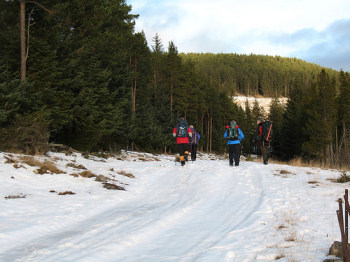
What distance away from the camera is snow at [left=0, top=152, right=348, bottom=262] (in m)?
3.80

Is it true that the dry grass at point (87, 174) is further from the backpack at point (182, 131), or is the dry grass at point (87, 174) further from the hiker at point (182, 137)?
the backpack at point (182, 131)

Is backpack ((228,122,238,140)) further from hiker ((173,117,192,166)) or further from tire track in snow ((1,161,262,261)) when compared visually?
tire track in snow ((1,161,262,261))

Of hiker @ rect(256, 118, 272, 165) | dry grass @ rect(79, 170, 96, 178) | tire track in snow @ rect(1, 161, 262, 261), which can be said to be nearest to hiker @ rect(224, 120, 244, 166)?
hiker @ rect(256, 118, 272, 165)

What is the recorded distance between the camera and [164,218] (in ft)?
17.8

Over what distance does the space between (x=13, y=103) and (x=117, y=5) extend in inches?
703

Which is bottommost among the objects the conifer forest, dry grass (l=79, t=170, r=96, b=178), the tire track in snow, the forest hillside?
the tire track in snow

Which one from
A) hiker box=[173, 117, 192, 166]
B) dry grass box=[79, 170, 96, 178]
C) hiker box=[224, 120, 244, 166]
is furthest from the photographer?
hiker box=[173, 117, 192, 166]

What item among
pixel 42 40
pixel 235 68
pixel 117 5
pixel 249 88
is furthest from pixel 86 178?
pixel 235 68

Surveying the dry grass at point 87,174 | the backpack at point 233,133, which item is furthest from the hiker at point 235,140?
the dry grass at point 87,174

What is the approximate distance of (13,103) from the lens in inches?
485

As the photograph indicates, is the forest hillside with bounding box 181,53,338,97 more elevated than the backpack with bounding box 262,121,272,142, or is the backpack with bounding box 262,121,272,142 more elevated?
the forest hillside with bounding box 181,53,338,97

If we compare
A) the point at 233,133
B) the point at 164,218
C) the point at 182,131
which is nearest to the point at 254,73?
the point at 182,131

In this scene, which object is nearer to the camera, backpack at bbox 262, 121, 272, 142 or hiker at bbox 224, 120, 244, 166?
hiker at bbox 224, 120, 244, 166

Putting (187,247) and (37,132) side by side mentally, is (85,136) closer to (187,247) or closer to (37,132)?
(37,132)
